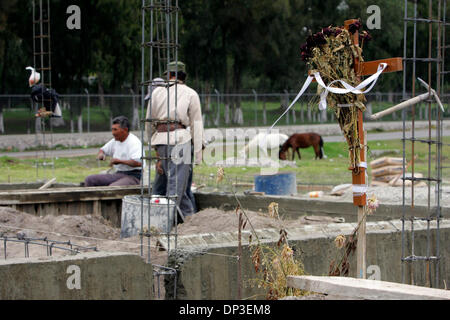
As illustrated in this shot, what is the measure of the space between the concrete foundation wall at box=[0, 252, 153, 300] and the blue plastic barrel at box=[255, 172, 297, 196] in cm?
633

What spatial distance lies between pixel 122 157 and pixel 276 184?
94.9 inches

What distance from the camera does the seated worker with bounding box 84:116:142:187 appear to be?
36.2ft

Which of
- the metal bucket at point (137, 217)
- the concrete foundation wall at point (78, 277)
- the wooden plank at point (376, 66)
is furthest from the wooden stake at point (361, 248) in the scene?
the metal bucket at point (137, 217)

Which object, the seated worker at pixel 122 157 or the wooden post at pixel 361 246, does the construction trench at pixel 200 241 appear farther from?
the seated worker at pixel 122 157

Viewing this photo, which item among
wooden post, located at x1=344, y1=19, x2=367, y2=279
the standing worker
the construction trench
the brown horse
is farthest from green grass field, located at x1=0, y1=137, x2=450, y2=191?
wooden post, located at x1=344, y1=19, x2=367, y2=279

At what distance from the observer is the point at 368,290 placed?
442 cm

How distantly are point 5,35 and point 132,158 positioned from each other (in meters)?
28.2

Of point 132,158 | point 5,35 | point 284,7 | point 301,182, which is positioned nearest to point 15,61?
point 5,35

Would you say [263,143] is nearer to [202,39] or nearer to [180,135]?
[180,135]

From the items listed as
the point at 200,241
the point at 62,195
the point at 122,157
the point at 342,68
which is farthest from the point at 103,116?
the point at 342,68

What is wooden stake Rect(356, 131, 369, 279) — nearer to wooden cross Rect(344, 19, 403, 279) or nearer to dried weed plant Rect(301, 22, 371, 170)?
wooden cross Rect(344, 19, 403, 279)

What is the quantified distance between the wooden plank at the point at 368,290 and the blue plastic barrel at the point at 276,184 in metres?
6.99
